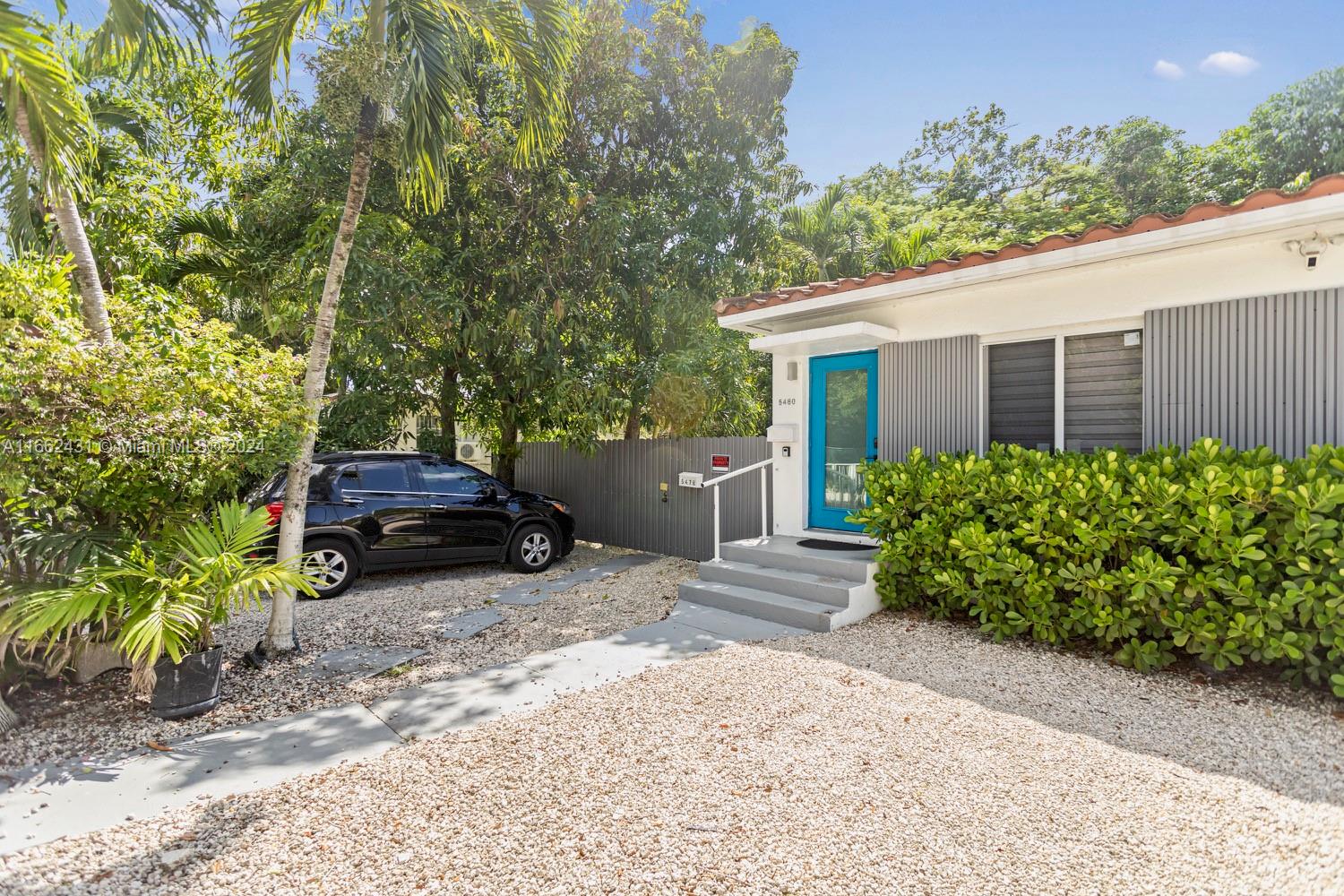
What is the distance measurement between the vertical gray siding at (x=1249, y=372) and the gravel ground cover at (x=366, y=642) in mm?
4544

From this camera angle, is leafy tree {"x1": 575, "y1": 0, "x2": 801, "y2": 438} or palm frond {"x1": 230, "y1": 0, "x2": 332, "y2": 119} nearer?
palm frond {"x1": 230, "y1": 0, "x2": 332, "y2": 119}

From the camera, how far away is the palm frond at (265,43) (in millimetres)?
4633

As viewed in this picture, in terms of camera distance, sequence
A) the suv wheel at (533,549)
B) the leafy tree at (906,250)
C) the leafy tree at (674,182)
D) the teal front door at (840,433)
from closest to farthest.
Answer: the teal front door at (840,433)
the suv wheel at (533,549)
the leafy tree at (674,182)
the leafy tree at (906,250)

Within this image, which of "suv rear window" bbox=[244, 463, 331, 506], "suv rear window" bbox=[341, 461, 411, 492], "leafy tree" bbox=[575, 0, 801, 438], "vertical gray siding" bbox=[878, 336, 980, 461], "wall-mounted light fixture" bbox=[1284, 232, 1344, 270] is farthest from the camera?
"leafy tree" bbox=[575, 0, 801, 438]

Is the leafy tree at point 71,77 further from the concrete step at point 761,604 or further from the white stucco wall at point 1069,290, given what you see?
the white stucco wall at point 1069,290

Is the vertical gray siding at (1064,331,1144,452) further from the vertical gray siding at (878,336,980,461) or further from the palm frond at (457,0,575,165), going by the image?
the palm frond at (457,0,575,165)

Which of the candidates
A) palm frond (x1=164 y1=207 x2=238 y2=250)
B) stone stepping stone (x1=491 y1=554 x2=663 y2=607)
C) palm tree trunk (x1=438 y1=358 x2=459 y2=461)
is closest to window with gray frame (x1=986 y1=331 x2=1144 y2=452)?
stone stepping stone (x1=491 y1=554 x2=663 y2=607)

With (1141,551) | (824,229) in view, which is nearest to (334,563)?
(1141,551)

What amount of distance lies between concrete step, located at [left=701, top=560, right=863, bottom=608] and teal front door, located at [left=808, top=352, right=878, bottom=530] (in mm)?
1178

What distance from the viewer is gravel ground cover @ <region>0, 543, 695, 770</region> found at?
3.45 metres

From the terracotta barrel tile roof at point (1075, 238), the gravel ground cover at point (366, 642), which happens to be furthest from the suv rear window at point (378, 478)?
the terracotta barrel tile roof at point (1075, 238)

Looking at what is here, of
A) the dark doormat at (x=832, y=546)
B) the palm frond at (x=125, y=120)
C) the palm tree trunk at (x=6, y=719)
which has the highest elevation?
the palm frond at (x=125, y=120)

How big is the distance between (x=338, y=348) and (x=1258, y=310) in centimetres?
968

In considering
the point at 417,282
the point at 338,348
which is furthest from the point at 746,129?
the point at 338,348
